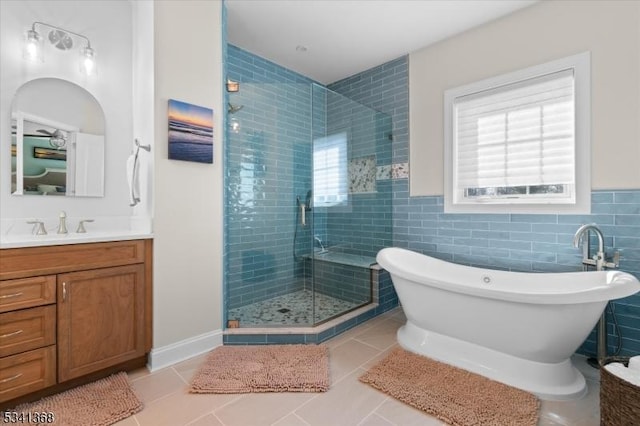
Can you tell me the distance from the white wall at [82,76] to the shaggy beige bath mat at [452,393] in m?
2.32

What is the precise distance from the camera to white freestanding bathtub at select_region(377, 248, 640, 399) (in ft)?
5.46

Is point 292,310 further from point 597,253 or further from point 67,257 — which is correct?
point 597,253

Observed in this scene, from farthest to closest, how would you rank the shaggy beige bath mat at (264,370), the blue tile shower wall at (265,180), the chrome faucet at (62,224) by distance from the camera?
the blue tile shower wall at (265,180), the chrome faucet at (62,224), the shaggy beige bath mat at (264,370)

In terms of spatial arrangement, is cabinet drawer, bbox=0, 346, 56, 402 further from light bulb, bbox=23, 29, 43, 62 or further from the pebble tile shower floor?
light bulb, bbox=23, 29, 43, 62

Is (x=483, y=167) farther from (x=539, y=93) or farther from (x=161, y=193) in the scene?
(x=161, y=193)

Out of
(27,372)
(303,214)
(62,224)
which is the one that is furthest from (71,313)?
(303,214)

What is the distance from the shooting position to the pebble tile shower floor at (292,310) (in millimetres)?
2555

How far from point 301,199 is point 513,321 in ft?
6.59

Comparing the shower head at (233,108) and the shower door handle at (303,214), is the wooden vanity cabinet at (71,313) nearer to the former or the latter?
the shower head at (233,108)

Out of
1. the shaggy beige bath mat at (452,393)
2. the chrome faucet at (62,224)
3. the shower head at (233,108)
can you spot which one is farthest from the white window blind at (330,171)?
the chrome faucet at (62,224)

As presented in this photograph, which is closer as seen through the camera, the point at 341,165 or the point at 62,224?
the point at 62,224

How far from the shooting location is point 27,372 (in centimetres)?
155

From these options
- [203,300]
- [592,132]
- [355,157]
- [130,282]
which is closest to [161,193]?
[130,282]

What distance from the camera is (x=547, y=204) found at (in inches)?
92.2
